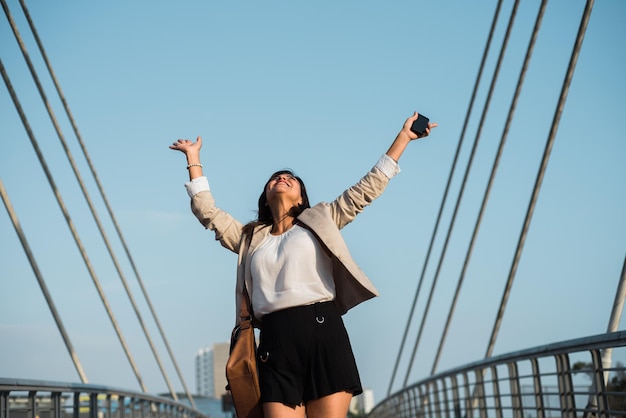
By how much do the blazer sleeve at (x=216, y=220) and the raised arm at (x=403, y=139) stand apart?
692 mm

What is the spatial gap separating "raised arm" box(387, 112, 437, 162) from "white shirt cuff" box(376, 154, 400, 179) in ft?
0.07

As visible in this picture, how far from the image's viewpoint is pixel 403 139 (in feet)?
14.1

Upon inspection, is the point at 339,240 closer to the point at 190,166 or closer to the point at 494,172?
the point at 190,166

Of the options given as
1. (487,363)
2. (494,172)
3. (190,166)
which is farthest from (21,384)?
(494,172)

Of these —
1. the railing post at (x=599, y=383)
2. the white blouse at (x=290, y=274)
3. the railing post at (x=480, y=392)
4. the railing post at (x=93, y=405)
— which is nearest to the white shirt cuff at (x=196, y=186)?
the white blouse at (x=290, y=274)

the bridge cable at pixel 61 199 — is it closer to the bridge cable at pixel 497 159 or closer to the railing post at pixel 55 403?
the bridge cable at pixel 497 159

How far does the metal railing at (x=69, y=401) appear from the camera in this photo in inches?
201

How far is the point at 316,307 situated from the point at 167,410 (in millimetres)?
7832

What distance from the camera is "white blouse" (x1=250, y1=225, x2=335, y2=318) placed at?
3.97m

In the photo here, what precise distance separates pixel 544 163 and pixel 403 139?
6.23 metres

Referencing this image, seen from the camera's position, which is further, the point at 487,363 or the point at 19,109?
the point at 19,109

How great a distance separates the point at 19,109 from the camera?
10758 millimetres

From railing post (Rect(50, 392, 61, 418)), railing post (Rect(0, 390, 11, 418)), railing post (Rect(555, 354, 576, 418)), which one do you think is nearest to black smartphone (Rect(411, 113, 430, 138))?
railing post (Rect(0, 390, 11, 418))

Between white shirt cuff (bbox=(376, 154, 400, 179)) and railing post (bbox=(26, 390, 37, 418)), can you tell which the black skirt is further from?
railing post (bbox=(26, 390, 37, 418))
